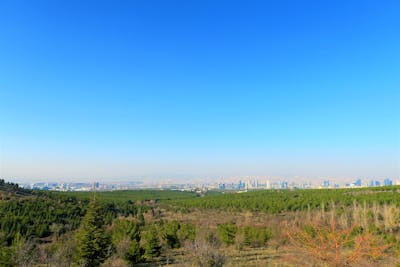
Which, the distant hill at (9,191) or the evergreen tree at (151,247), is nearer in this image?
the evergreen tree at (151,247)

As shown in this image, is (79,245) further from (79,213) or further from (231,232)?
(79,213)

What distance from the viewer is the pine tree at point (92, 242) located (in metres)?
20.0

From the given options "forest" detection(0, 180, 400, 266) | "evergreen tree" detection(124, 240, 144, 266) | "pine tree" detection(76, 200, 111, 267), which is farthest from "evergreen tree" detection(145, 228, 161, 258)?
"pine tree" detection(76, 200, 111, 267)

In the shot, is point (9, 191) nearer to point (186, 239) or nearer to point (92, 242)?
point (186, 239)

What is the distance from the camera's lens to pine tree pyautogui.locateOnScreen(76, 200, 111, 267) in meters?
20.0

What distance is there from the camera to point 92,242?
20.4 metres

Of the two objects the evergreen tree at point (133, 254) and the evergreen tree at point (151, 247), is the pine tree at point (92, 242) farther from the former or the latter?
the evergreen tree at point (151, 247)

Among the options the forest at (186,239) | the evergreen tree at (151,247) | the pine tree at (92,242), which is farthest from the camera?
the evergreen tree at (151,247)

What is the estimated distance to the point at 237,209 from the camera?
7031cm

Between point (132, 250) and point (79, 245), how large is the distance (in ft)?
15.0

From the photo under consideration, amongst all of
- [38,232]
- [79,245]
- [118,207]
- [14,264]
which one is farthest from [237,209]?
[14,264]

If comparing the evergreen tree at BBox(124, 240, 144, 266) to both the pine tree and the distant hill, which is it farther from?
the distant hill

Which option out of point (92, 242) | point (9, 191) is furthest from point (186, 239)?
point (9, 191)

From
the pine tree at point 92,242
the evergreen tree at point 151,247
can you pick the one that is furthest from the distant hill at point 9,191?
the pine tree at point 92,242
